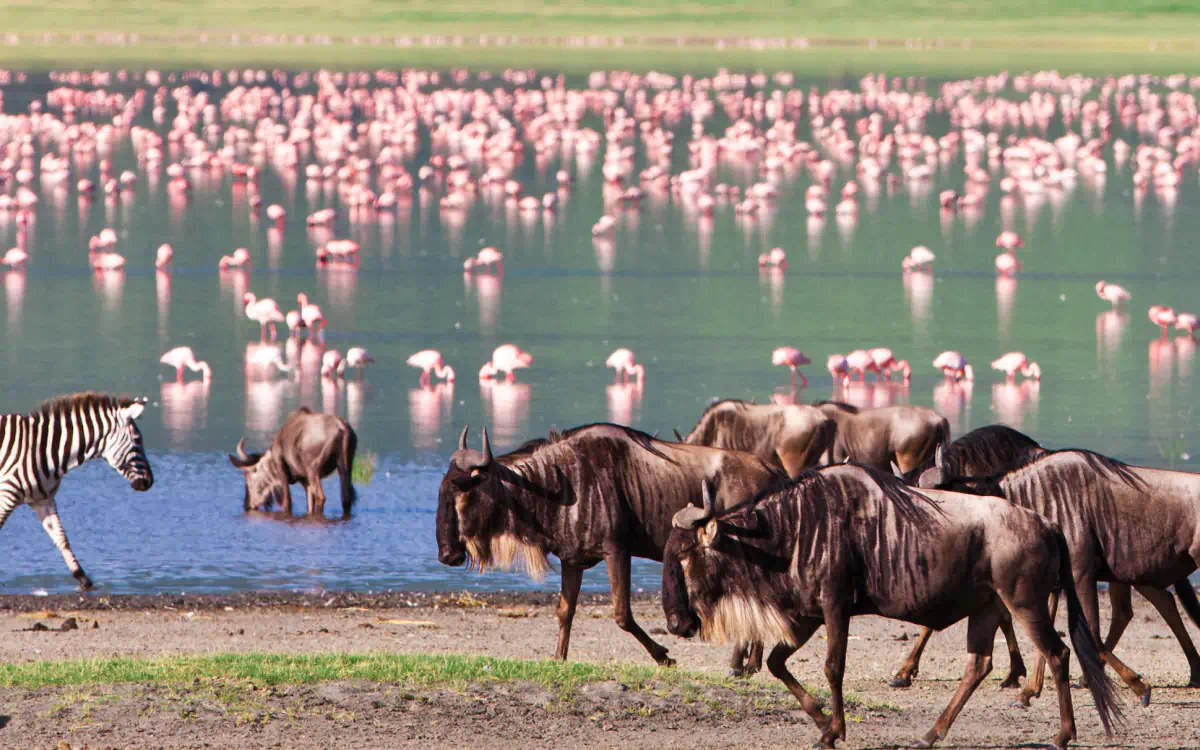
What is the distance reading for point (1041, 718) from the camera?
373 inches

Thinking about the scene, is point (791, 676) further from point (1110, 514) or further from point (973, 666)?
point (1110, 514)

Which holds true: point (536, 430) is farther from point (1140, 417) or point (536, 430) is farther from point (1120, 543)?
point (1120, 543)

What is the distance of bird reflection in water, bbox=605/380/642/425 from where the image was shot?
1923 cm

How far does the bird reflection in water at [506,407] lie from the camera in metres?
18.5

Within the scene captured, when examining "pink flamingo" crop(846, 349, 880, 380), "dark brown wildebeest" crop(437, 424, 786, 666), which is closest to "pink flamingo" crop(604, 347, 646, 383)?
"pink flamingo" crop(846, 349, 880, 380)

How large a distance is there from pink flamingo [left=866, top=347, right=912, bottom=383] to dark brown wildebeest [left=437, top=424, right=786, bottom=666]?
423 inches

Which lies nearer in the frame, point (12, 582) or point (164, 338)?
point (12, 582)

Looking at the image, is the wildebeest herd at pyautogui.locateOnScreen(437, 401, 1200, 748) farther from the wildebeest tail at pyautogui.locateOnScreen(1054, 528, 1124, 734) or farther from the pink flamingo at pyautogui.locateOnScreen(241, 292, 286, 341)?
the pink flamingo at pyautogui.locateOnScreen(241, 292, 286, 341)

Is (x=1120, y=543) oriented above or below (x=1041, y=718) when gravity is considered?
above

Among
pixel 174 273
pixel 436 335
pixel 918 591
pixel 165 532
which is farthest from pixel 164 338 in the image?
pixel 918 591

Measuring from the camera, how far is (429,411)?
65.5 feet

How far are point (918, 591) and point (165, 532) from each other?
25.8 ft

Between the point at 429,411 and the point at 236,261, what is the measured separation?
10519 millimetres

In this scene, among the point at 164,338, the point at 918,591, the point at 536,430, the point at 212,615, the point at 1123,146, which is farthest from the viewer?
the point at 1123,146
